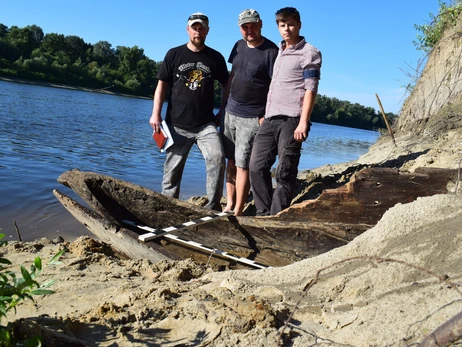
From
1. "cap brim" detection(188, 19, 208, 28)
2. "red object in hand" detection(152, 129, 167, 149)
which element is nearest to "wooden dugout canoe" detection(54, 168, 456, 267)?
"red object in hand" detection(152, 129, 167, 149)

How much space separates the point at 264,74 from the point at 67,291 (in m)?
3.21

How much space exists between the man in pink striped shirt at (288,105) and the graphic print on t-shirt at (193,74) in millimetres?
992

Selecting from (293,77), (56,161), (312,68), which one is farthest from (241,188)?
(56,161)

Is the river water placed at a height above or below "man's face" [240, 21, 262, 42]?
below

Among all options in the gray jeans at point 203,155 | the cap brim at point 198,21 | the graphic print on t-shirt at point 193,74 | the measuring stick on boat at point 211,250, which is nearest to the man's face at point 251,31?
the cap brim at point 198,21

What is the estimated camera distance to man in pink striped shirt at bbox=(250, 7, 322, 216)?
4.76 m

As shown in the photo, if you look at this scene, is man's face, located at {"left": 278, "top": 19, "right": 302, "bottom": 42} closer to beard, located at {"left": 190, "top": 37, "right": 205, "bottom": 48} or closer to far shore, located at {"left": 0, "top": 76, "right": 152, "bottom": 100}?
beard, located at {"left": 190, "top": 37, "right": 205, "bottom": 48}

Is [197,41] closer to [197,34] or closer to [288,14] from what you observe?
[197,34]

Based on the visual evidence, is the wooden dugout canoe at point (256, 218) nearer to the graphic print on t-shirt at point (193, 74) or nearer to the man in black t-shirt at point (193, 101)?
the man in black t-shirt at point (193, 101)

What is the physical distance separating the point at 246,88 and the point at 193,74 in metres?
0.72

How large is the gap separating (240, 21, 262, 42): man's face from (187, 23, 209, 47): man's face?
524 mm

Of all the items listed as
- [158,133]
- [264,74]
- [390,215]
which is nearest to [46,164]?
[158,133]

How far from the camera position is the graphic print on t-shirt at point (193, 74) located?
559 centimetres

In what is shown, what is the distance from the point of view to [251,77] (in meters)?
5.34
